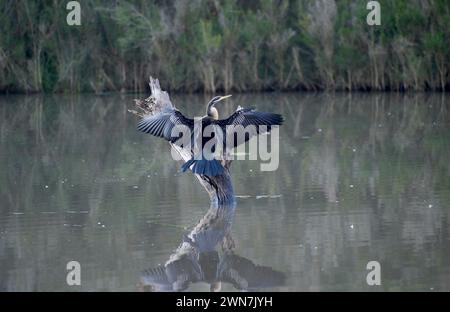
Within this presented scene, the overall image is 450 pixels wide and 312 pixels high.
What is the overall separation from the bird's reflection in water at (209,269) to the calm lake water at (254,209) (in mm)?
31

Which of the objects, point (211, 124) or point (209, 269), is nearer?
point (209, 269)

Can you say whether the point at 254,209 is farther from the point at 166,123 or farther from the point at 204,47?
the point at 204,47

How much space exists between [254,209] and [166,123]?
3.86 feet

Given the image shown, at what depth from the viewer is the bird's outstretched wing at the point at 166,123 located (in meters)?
10.1

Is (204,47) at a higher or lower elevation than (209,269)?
higher

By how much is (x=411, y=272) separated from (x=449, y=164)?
534cm

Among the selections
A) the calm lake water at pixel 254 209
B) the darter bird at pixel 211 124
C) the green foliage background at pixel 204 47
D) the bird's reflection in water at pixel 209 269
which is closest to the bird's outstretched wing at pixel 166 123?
the darter bird at pixel 211 124

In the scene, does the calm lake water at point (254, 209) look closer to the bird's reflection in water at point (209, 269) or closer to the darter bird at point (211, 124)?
the bird's reflection in water at point (209, 269)

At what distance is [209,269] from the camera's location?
8.16 meters

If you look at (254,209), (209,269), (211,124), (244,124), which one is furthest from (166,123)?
(209,269)

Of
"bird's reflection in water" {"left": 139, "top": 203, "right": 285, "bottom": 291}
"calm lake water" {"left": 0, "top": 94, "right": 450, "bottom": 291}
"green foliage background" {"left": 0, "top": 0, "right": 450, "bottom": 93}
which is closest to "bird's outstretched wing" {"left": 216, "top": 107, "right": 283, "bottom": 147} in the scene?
"calm lake water" {"left": 0, "top": 94, "right": 450, "bottom": 291}

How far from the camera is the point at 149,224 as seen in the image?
9570mm

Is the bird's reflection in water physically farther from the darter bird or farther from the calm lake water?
the darter bird

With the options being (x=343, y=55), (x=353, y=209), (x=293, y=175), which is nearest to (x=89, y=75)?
(x=343, y=55)
